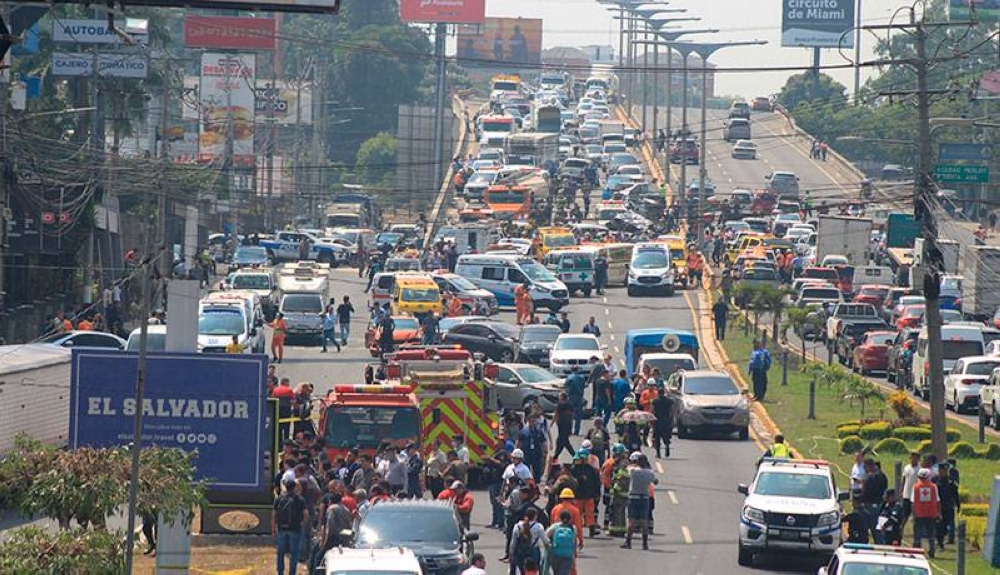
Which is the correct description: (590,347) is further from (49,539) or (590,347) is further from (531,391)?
(49,539)

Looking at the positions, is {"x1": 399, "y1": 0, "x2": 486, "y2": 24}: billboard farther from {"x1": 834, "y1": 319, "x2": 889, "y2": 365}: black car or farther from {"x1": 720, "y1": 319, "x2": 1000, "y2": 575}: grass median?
{"x1": 720, "y1": 319, "x2": 1000, "y2": 575}: grass median

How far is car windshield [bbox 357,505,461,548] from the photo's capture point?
2623cm

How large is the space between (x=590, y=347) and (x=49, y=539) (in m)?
32.3

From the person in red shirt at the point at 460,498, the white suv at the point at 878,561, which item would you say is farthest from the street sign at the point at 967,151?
the white suv at the point at 878,561

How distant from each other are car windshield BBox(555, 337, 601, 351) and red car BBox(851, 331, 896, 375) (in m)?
9.92

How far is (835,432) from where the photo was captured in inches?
→ 1766

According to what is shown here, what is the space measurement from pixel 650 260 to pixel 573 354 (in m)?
23.9

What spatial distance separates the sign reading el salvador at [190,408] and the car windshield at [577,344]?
25.2 meters

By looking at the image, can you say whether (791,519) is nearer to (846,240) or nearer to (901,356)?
(901,356)

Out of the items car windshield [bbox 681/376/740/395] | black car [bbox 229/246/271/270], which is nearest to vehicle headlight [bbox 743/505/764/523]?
car windshield [bbox 681/376/740/395]

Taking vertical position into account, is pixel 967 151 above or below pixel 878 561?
above

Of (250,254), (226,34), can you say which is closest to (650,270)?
(250,254)

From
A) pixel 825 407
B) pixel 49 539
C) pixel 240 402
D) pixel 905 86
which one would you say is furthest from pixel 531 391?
pixel 905 86

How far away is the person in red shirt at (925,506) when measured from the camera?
101 feet
